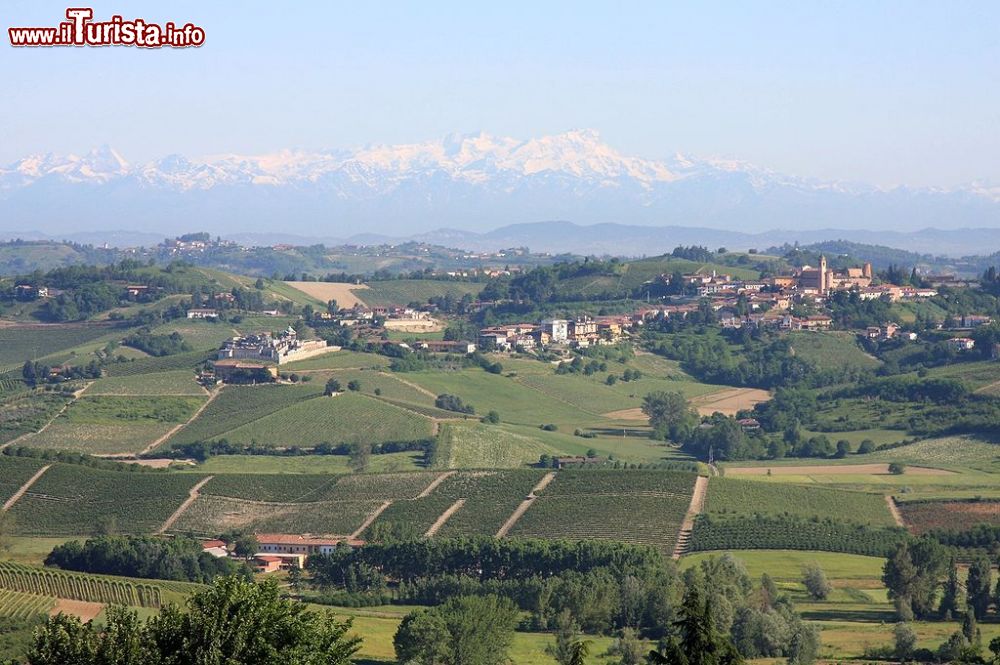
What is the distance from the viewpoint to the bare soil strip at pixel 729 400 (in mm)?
98500

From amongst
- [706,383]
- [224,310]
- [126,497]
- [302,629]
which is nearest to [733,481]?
[126,497]

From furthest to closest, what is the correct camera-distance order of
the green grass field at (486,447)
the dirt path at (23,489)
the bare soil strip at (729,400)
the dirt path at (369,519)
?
the bare soil strip at (729,400) → the green grass field at (486,447) → the dirt path at (23,489) → the dirt path at (369,519)

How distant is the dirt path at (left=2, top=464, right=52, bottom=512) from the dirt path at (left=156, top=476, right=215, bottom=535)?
622cm

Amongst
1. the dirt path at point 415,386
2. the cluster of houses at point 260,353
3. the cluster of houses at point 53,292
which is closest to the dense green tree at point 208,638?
the dirt path at point 415,386

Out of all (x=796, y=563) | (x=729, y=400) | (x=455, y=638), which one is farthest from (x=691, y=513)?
(x=729, y=400)

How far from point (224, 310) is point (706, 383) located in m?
38.3

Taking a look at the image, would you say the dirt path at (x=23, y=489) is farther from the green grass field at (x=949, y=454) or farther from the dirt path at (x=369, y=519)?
the green grass field at (x=949, y=454)

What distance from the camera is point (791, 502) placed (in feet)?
222

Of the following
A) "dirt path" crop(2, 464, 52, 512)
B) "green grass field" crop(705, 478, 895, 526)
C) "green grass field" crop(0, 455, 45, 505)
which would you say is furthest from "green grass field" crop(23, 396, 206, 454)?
"green grass field" crop(705, 478, 895, 526)

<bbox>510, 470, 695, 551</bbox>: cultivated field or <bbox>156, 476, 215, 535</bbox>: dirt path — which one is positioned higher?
<bbox>510, 470, 695, 551</bbox>: cultivated field

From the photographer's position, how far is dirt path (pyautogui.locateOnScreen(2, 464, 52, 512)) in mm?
68812

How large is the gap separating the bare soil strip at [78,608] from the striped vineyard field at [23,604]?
0.20 m

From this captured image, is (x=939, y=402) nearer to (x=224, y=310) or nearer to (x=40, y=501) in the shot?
(x=40, y=501)

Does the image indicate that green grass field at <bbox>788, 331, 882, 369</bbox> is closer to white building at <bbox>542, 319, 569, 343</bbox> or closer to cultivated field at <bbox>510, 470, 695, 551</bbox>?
white building at <bbox>542, 319, 569, 343</bbox>
